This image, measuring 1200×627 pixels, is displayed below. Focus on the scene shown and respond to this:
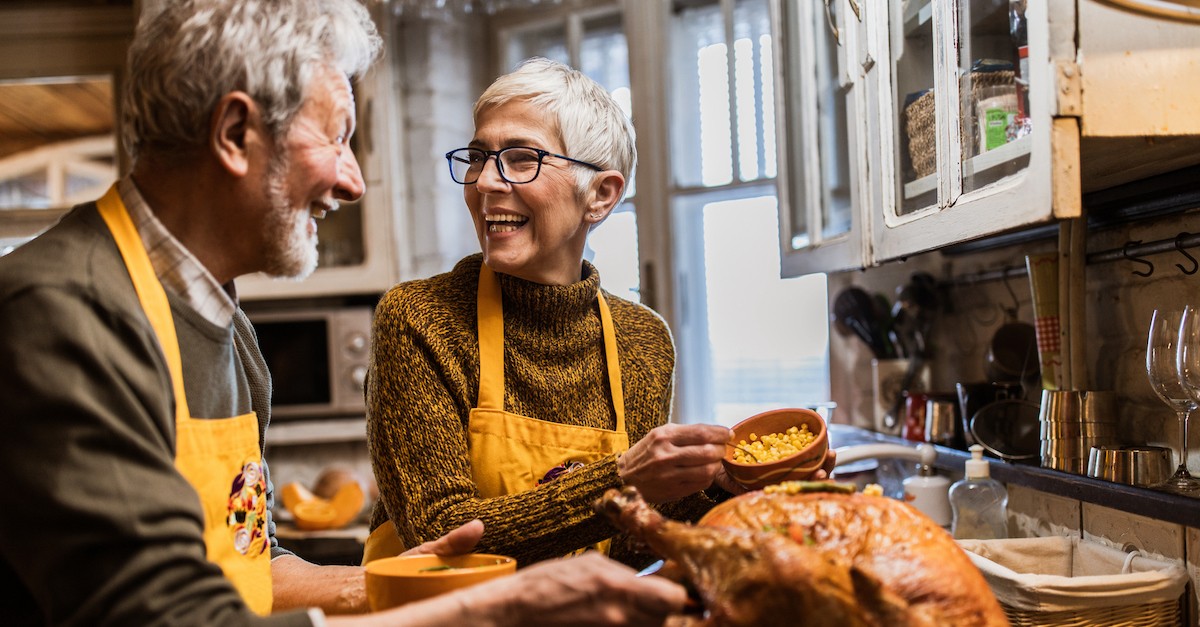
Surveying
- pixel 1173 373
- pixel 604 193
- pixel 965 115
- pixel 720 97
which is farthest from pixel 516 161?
pixel 720 97

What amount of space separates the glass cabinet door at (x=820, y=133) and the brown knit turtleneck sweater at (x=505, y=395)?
599 mm

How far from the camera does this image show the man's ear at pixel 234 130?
1020mm

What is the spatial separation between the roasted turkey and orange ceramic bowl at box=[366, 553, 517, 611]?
0.13m

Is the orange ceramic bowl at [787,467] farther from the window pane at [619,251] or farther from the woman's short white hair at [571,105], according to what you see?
the window pane at [619,251]

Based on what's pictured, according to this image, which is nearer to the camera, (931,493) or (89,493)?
(89,493)

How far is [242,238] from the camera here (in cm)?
108

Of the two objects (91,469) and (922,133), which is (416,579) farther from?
(922,133)

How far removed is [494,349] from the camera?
1574mm

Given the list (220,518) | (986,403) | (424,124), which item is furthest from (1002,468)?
(424,124)

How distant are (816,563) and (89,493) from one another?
59cm

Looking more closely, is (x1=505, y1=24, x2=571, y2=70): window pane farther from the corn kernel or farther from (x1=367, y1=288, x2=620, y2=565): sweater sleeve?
the corn kernel

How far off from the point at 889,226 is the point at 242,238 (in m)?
1.18

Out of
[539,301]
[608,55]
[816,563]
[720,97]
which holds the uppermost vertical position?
[608,55]

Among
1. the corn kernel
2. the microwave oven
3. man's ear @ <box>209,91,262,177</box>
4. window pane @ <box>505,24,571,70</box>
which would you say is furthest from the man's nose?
window pane @ <box>505,24,571,70</box>
